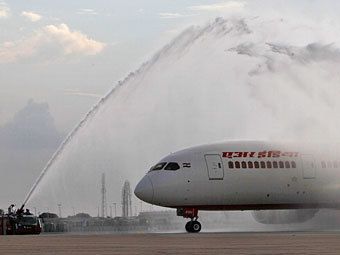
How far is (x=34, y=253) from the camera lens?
27.5m

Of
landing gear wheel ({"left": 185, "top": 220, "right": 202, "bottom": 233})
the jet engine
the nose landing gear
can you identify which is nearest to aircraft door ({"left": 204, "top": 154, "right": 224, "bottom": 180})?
the nose landing gear

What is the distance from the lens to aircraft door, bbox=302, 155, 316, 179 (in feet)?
177

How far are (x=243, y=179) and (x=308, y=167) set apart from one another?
4250 mm

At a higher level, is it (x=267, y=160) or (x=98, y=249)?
(x=267, y=160)

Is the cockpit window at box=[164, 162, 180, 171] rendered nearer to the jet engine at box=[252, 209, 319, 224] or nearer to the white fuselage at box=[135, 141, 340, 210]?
the white fuselage at box=[135, 141, 340, 210]

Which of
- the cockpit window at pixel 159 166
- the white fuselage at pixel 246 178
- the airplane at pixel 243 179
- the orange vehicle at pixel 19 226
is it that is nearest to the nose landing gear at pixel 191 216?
the airplane at pixel 243 179

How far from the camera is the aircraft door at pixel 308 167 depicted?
54062 mm

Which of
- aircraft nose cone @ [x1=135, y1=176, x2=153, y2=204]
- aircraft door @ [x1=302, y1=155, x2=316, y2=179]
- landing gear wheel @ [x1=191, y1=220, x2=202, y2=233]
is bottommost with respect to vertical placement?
landing gear wheel @ [x1=191, y1=220, x2=202, y2=233]

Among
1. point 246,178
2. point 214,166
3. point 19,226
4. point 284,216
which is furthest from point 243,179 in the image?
point 19,226

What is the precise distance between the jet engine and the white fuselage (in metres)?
2.80

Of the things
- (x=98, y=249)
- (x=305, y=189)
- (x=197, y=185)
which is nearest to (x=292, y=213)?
(x=305, y=189)

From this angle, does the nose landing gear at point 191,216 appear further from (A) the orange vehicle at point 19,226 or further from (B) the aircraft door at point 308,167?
(A) the orange vehicle at point 19,226

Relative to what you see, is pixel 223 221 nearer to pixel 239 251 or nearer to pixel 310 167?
pixel 310 167

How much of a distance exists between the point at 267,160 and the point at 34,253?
92.5ft
